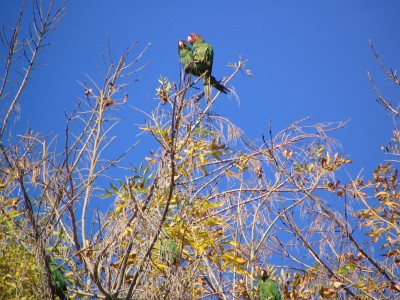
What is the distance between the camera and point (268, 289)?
3.23 metres

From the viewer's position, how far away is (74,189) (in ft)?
8.91

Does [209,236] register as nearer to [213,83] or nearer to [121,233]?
[121,233]

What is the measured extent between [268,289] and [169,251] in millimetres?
1061

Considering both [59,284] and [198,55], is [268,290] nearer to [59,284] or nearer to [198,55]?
[59,284]

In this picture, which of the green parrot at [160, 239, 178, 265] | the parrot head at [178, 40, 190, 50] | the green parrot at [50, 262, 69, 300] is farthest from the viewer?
the parrot head at [178, 40, 190, 50]

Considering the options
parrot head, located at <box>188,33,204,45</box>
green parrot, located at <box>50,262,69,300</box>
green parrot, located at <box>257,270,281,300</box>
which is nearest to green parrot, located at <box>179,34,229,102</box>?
parrot head, located at <box>188,33,204,45</box>

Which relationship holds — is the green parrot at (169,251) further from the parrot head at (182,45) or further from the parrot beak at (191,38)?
the parrot beak at (191,38)

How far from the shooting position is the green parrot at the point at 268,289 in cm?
321

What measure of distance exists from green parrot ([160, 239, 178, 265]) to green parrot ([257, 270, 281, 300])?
925 millimetres

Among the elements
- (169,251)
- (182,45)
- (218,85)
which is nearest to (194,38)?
(182,45)

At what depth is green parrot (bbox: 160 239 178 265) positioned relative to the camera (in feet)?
8.06

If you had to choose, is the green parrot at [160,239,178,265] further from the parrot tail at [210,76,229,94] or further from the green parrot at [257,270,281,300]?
the parrot tail at [210,76,229,94]

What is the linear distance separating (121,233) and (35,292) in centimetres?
59

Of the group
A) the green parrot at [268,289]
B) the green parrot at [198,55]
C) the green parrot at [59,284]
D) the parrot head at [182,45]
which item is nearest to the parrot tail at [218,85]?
the green parrot at [198,55]
